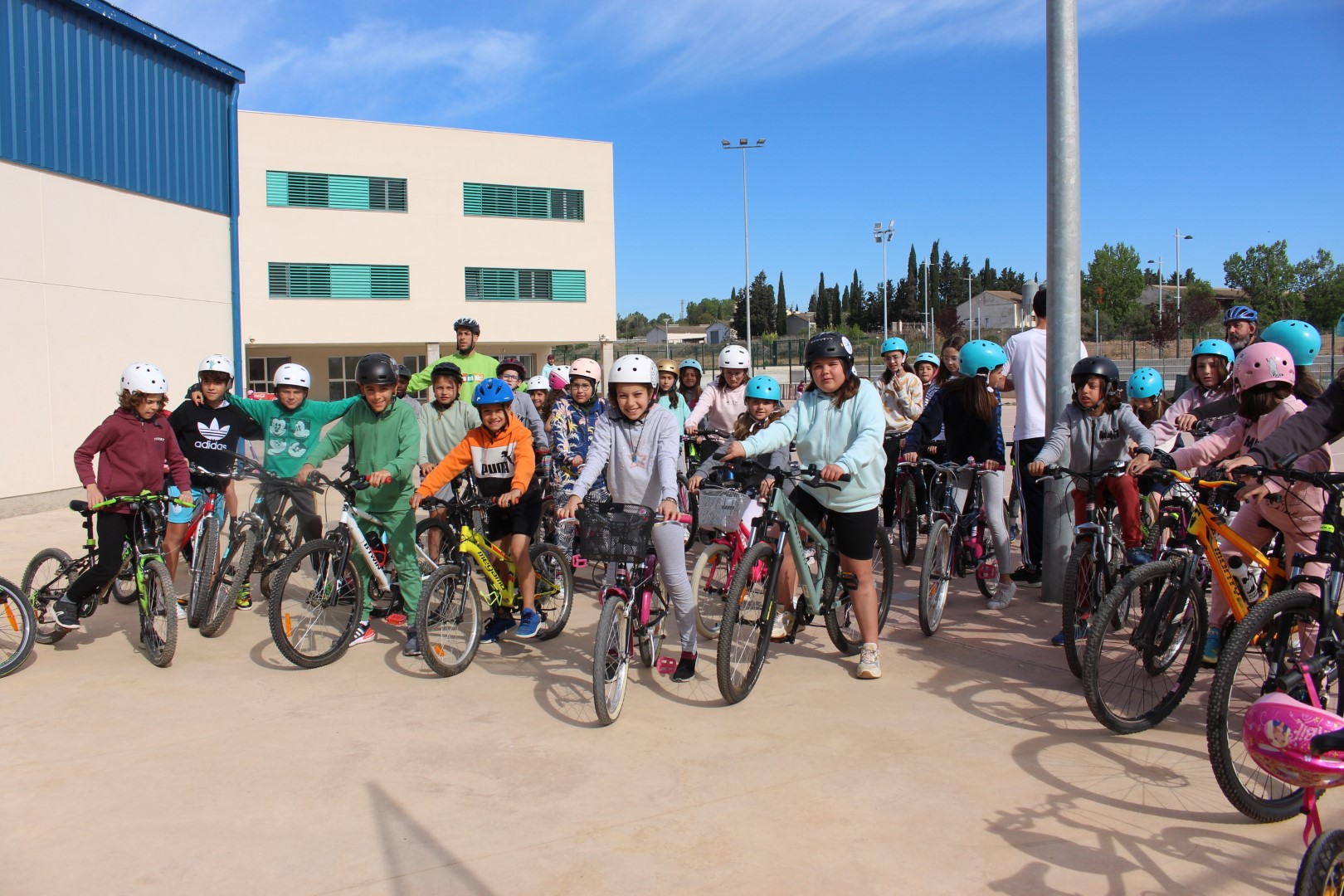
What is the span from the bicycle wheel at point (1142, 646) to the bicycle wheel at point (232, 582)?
16.5 feet

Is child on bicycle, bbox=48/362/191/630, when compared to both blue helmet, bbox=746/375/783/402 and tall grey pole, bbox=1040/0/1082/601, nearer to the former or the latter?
blue helmet, bbox=746/375/783/402

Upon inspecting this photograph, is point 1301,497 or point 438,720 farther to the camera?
point 438,720

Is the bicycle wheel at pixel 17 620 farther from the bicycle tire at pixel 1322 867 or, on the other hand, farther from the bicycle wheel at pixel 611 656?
the bicycle tire at pixel 1322 867

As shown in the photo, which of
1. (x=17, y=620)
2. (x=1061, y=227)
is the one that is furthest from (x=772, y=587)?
(x=17, y=620)

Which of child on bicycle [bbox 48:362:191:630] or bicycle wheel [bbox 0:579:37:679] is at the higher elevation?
child on bicycle [bbox 48:362:191:630]

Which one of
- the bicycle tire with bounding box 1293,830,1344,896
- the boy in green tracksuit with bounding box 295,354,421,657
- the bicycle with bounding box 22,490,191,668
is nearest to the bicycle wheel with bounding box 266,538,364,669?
the boy in green tracksuit with bounding box 295,354,421,657

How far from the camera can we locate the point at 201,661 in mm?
5945

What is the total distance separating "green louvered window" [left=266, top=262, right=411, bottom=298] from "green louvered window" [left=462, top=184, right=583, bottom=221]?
3.63m

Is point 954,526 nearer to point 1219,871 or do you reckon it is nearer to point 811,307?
point 1219,871

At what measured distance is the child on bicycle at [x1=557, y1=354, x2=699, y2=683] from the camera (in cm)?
529

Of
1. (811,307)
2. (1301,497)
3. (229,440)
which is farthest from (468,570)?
(811,307)

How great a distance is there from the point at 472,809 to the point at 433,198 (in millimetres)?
34336

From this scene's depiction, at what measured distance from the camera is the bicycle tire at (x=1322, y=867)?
2.48 m

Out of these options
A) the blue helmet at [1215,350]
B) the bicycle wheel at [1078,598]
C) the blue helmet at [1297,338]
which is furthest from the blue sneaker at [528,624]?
the blue helmet at [1215,350]
